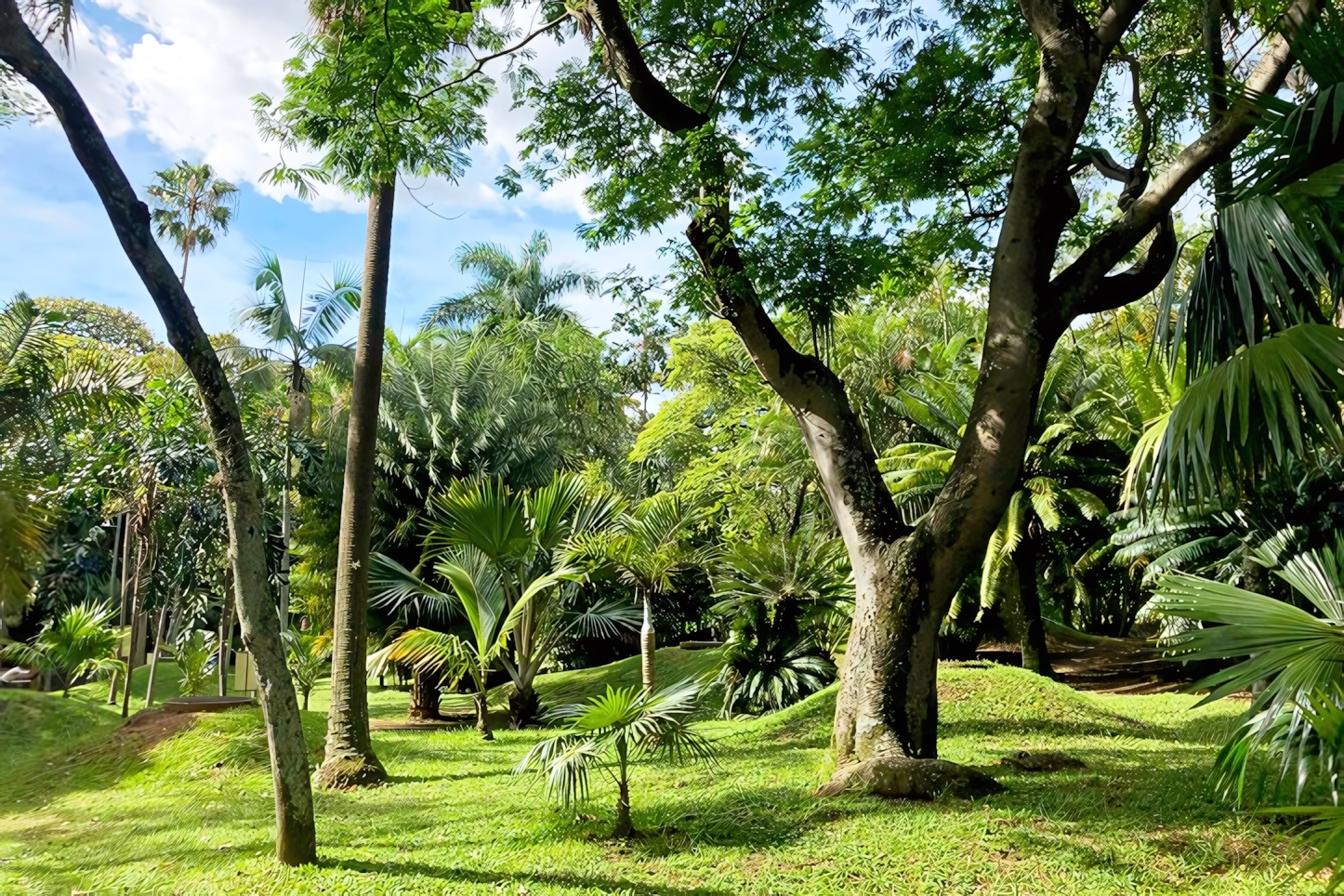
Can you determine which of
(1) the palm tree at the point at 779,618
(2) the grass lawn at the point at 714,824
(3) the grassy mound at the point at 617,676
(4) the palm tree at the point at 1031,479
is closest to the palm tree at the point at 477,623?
(2) the grass lawn at the point at 714,824

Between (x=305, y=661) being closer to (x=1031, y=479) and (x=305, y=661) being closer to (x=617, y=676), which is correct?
(x=617, y=676)

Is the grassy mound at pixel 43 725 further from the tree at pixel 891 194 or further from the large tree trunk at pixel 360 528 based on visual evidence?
the tree at pixel 891 194

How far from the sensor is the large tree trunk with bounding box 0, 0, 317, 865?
17.7 feet

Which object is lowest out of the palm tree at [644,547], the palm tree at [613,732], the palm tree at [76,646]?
the palm tree at [613,732]

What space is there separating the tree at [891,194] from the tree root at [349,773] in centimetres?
483

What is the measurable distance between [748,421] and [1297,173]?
13.1 meters

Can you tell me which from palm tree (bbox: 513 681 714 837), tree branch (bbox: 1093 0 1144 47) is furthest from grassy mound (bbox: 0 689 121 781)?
tree branch (bbox: 1093 0 1144 47)

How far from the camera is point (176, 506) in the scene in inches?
603

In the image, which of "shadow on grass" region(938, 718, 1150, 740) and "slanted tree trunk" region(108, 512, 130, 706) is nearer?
"shadow on grass" region(938, 718, 1150, 740)

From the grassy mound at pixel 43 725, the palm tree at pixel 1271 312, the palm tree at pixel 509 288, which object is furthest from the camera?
the palm tree at pixel 509 288

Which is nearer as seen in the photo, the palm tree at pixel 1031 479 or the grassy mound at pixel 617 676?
the palm tree at pixel 1031 479

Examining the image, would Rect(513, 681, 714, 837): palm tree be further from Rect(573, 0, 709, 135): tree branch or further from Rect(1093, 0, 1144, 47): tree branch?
Rect(1093, 0, 1144, 47): tree branch

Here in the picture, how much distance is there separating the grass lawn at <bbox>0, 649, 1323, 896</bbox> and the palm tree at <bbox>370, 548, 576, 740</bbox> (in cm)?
111

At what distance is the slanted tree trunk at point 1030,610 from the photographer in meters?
13.5
